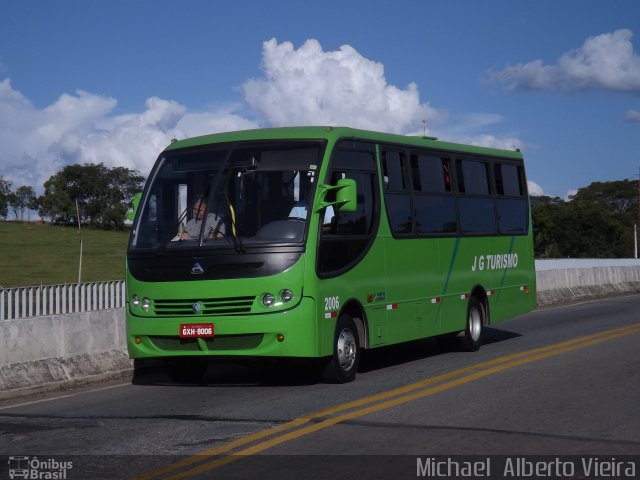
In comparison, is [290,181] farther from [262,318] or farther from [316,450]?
[316,450]

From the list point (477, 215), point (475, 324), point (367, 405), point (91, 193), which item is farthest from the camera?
point (91, 193)

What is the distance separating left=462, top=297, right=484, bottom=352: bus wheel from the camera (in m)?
17.4

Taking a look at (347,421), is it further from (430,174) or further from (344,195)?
Answer: (430,174)

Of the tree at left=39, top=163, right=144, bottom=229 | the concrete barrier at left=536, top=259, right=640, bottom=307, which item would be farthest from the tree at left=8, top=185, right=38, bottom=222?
the concrete barrier at left=536, top=259, right=640, bottom=307

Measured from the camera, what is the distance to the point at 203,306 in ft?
41.9


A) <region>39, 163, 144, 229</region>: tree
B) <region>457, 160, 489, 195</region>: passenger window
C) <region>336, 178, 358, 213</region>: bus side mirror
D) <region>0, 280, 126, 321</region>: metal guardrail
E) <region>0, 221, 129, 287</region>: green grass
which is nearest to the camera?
<region>336, 178, 358, 213</region>: bus side mirror

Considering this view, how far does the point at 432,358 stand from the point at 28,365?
20.4 ft

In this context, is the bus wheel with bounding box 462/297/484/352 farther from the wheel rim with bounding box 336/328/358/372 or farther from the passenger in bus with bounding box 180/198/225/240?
the passenger in bus with bounding box 180/198/225/240

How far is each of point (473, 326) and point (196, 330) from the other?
6.32m

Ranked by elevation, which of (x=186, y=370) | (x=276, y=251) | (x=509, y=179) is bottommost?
(x=186, y=370)

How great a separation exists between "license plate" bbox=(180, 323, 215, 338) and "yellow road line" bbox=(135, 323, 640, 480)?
2089mm

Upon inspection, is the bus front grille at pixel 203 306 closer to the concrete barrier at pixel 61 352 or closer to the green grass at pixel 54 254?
the concrete barrier at pixel 61 352

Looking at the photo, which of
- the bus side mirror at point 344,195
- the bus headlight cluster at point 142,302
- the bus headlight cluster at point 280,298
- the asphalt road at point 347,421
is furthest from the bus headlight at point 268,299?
the bus headlight cluster at point 142,302

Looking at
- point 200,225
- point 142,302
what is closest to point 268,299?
point 200,225
